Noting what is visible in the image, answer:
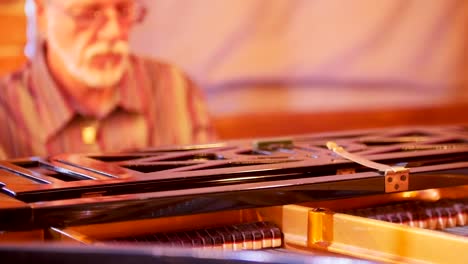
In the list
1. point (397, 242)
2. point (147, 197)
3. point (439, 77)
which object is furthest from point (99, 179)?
point (439, 77)

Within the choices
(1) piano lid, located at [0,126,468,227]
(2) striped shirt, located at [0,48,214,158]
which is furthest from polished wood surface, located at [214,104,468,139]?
(1) piano lid, located at [0,126,468,227]

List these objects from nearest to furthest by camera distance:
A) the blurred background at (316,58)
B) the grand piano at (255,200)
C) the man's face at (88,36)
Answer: the grand piano at (255,200) < the man's face at (88,36) < the blurred background at (316,58)

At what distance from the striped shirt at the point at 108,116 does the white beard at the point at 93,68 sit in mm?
61

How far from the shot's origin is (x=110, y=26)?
9.21 feet

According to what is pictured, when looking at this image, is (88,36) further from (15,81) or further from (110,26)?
(15,81)

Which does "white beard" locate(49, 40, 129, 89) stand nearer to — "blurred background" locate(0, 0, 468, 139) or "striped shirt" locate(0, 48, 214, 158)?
"striped shirt" locate(0, 48, 214, 158)

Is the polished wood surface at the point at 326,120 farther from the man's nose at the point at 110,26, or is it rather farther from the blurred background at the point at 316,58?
the man's nose at the point at 110,26

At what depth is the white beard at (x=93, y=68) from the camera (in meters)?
2.79

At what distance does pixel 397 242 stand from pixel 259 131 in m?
2.14

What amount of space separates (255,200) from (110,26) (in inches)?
55.1

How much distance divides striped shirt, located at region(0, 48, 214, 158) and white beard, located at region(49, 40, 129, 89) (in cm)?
6

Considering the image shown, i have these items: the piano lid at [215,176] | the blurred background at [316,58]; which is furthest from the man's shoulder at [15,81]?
the piano lid at [215,176]

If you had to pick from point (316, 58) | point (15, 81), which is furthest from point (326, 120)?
point (15, 81)

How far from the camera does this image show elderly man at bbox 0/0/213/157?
106 inches
